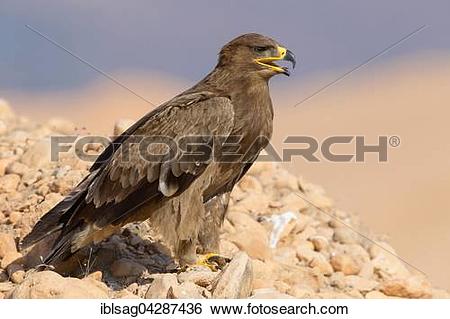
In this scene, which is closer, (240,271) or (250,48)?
(240,271)

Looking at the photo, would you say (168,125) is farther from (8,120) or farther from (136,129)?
(8,120)

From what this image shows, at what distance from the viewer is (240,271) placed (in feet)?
25.3

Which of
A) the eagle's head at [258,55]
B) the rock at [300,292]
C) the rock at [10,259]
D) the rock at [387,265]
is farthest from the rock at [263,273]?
the rock at [10,259]

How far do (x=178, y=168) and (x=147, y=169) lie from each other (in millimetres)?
317

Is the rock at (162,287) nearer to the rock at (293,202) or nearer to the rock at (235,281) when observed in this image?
the rock at (235,281)

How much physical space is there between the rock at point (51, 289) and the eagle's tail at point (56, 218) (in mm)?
1162

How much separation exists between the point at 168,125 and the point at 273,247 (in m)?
2.91

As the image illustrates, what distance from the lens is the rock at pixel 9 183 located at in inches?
419

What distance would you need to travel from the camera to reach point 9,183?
35.2 feet

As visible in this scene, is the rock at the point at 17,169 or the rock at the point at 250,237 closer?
the rock at the point at 250,237

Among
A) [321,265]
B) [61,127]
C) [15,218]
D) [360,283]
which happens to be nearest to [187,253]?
[15,218]
